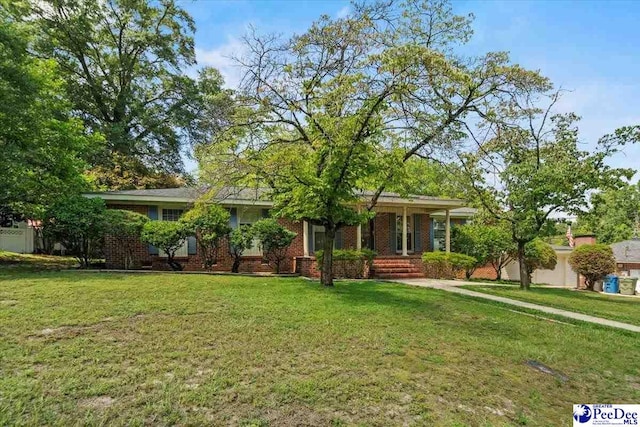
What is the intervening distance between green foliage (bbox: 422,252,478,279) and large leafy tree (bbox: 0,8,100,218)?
13626 millimetres

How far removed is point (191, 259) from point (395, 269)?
820cm

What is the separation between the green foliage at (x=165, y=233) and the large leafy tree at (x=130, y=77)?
13.0 m

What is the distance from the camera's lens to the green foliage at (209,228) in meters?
13.8

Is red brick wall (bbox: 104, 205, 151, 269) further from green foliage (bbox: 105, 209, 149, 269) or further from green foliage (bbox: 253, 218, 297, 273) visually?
green foliage (bbox: 253, 218, 297, 273)

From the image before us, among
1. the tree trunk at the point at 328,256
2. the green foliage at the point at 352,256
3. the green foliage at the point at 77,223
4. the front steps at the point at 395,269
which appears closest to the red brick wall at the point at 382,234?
the front steps at the point at 395,269

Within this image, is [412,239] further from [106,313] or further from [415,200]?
[106,313]

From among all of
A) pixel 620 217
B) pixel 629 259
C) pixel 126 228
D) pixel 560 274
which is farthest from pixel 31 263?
pixel 620 217

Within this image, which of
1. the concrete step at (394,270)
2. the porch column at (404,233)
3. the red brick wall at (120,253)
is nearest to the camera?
the red brick wall at (120,253)

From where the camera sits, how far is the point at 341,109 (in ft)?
32.5

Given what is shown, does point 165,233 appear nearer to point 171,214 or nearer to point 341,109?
point 171,214

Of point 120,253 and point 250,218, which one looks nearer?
point 120,253

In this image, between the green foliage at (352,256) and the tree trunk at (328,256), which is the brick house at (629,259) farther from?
the tree trunk at (328,256)

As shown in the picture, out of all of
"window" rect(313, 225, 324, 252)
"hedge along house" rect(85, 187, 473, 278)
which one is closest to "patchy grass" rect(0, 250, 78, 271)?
"hedge along house" rect(85, 187, 473, 278)

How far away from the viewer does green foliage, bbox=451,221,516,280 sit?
18.5 meters
